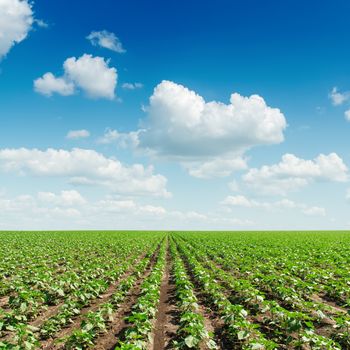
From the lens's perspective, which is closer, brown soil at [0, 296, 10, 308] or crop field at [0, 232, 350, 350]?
crop field at [0, 232, 350, 350]

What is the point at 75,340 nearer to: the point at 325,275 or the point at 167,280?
the point at 167,280

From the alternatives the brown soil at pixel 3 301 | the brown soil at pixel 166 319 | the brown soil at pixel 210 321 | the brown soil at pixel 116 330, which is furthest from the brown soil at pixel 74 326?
the brown soil at pixel 3 301

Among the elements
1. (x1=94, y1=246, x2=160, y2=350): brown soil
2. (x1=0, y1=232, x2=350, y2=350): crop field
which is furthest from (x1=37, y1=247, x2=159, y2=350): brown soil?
(x1=94, y1=246, x2=160, y2=350): brown soil

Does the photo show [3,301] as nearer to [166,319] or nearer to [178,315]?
[166,319]

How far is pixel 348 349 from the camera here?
8492 mm

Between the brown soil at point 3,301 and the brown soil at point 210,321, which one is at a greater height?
the brown soil at point 210,321

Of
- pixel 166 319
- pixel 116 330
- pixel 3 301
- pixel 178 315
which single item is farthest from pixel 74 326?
pixel 3 301

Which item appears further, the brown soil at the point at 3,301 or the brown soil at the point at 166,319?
the brown soil at the point at 3,301

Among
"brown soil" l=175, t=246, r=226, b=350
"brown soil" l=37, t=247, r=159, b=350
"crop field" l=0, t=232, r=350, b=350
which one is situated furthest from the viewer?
"brown soil" l=175, t=246, r=226, b=350

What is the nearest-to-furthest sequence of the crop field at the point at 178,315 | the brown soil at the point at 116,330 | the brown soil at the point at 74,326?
the crop field at the point at 178,315
the brown soil at the point at 74,326
the brown soil at the point at 116,330

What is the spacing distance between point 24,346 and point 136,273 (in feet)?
39.3

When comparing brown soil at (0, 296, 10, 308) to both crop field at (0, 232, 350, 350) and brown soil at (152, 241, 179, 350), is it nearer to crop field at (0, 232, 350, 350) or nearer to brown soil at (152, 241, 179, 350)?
crop field at (0, 232, 350, 350)

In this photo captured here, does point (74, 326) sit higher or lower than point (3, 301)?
higher

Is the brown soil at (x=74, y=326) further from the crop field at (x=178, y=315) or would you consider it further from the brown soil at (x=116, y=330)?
the brown soil at (x=116, y=330)
